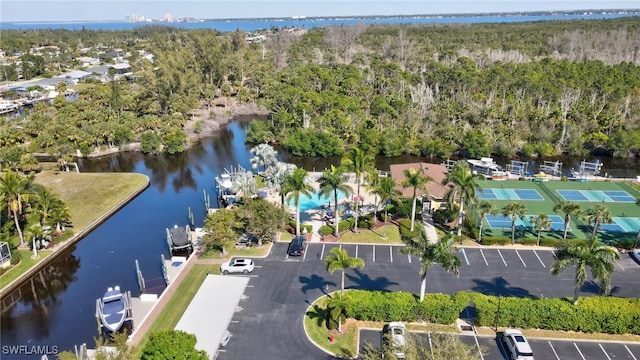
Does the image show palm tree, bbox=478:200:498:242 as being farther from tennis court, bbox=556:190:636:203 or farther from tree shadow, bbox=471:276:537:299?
tennis court, bbox=556:190:636:203

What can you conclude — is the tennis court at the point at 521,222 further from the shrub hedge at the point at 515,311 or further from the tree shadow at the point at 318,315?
the tree shadow at the point at 318,315

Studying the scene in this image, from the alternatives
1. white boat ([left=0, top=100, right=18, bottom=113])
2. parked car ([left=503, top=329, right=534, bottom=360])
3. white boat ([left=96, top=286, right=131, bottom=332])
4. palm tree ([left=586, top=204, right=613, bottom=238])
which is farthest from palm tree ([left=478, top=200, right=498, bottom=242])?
white boat ([left=0, top=100, right=18, bottom=113])

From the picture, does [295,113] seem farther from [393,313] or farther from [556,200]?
[393,313]

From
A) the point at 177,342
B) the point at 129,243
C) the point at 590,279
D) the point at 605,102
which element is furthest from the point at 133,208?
the point at 605,102

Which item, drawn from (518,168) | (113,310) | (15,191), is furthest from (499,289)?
(15,191)

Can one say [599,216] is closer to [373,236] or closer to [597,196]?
[597,196]
